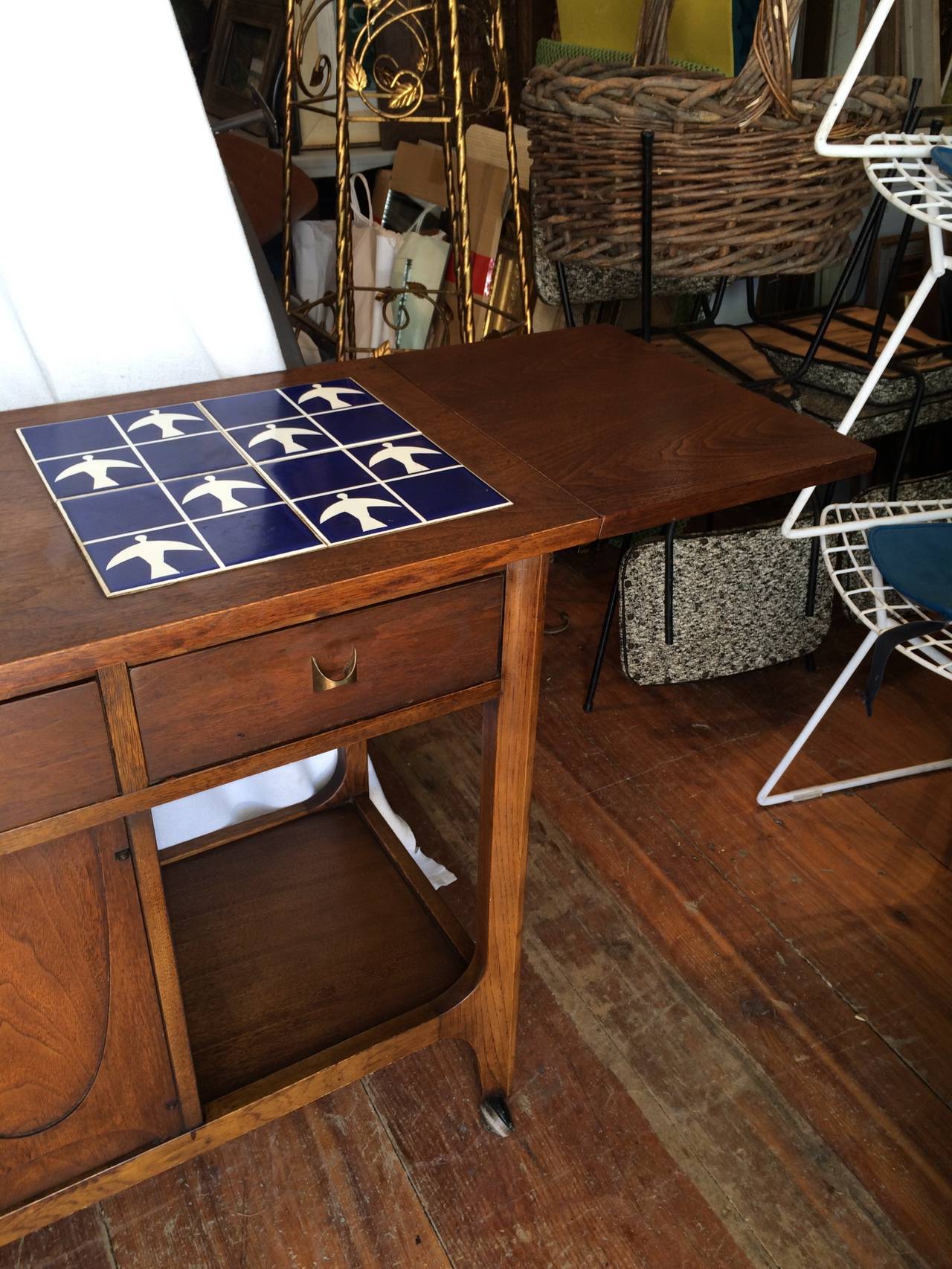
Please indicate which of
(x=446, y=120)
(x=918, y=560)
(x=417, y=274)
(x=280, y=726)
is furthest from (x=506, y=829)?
(x=417, y=274)

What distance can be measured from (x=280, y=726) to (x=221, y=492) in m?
0.20

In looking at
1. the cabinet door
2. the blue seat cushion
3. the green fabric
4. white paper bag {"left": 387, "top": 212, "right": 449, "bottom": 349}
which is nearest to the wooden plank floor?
the cabinet door

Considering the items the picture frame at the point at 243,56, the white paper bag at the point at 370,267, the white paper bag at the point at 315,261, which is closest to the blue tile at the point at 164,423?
the white paper bag at the point at 370,267

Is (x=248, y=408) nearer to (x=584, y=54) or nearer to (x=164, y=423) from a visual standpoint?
(x=164, y=423)

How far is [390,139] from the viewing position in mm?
3135

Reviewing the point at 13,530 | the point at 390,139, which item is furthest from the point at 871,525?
the point at 390,139

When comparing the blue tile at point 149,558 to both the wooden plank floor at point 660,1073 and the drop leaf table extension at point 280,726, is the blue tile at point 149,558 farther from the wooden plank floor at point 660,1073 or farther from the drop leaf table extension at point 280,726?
the wooden plank floor at point 660,1073

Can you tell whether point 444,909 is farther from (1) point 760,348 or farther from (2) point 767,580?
(1) point 760,348

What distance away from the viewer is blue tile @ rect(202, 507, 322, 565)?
81cm

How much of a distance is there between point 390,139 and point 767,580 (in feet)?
6.40

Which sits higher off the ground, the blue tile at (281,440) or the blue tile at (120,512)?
the blue tile at (120,512)

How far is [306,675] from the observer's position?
85 centimetres

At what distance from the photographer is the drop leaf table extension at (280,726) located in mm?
778

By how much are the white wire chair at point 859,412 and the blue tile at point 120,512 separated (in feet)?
2.80
